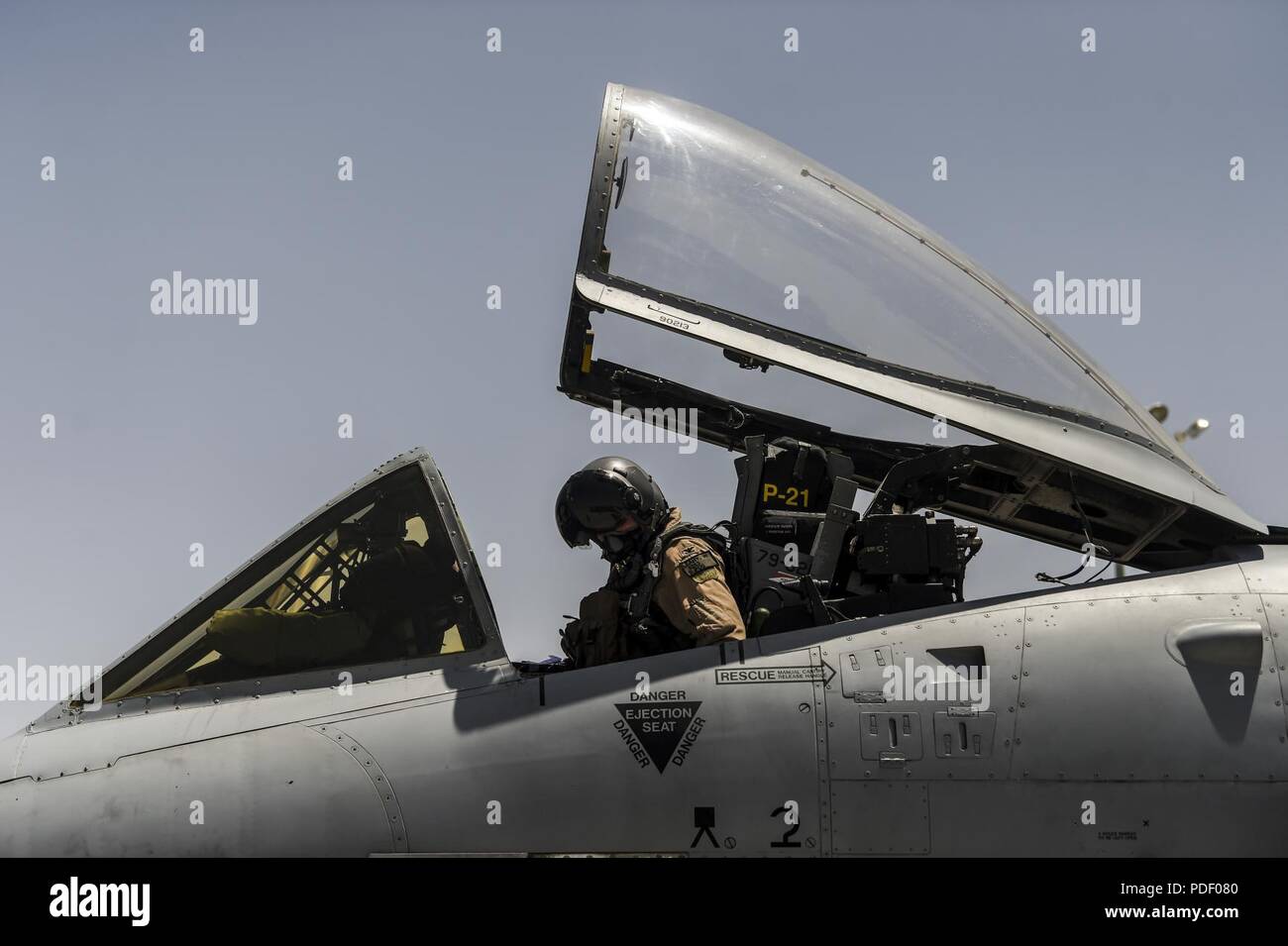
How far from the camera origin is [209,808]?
17.1 feet

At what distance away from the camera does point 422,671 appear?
19.0ft

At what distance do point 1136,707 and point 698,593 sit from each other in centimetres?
204

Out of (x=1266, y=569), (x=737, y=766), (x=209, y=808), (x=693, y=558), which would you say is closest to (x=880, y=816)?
(x=737, y=766)

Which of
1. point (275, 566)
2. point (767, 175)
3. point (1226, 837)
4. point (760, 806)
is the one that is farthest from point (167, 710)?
point (1226, 837)

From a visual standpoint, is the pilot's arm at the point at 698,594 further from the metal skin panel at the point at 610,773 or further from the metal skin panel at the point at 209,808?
the metal skin panel at the point at 209,808

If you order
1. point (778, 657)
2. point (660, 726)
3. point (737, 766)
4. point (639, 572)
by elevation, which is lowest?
point (737, 766)

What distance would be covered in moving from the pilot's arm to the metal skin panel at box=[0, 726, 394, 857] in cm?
165

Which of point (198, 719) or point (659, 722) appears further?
point (198, 719)

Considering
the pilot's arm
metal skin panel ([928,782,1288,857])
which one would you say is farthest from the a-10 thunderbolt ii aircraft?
the pilot's arm

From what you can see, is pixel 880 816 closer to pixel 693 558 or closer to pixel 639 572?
pixel 693 558

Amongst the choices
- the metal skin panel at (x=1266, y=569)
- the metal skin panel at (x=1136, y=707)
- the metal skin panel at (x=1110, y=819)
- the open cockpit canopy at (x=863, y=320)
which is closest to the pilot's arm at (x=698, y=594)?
the open cockpit canopy at (x=863, y=320)

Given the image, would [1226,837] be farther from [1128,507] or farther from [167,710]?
[167,710]
